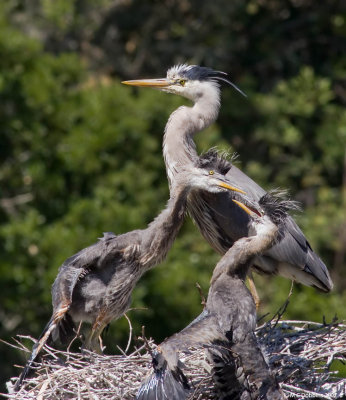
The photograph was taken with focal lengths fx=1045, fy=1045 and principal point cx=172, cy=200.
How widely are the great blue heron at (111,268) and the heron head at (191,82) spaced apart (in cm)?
113

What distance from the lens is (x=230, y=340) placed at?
18.1 ft

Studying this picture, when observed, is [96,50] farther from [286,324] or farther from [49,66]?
[286,324]

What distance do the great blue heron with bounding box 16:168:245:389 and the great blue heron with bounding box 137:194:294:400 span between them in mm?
540

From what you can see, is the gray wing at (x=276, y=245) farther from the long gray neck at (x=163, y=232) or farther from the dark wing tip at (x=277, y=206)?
the dark wing tip at (x=277, y=206)

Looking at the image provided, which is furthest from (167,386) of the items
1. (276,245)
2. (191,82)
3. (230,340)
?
(191,82)

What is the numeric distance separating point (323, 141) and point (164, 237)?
5822 mm

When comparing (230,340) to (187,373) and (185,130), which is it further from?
(185,130)

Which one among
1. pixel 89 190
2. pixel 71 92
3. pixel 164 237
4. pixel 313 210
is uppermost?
pixel 164 237

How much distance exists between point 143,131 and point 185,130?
11.8 ft

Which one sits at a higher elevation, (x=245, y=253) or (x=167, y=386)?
(x=245, y=253)

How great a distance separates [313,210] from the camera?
11.7 metres

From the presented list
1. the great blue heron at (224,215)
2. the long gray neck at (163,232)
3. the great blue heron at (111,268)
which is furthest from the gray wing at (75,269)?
the great blue heron at (224,215)

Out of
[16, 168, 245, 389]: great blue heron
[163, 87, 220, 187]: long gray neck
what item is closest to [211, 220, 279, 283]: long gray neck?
[16, 168, 245, 389]: great blue heron

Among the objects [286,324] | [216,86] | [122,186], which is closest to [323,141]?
[122,186]
